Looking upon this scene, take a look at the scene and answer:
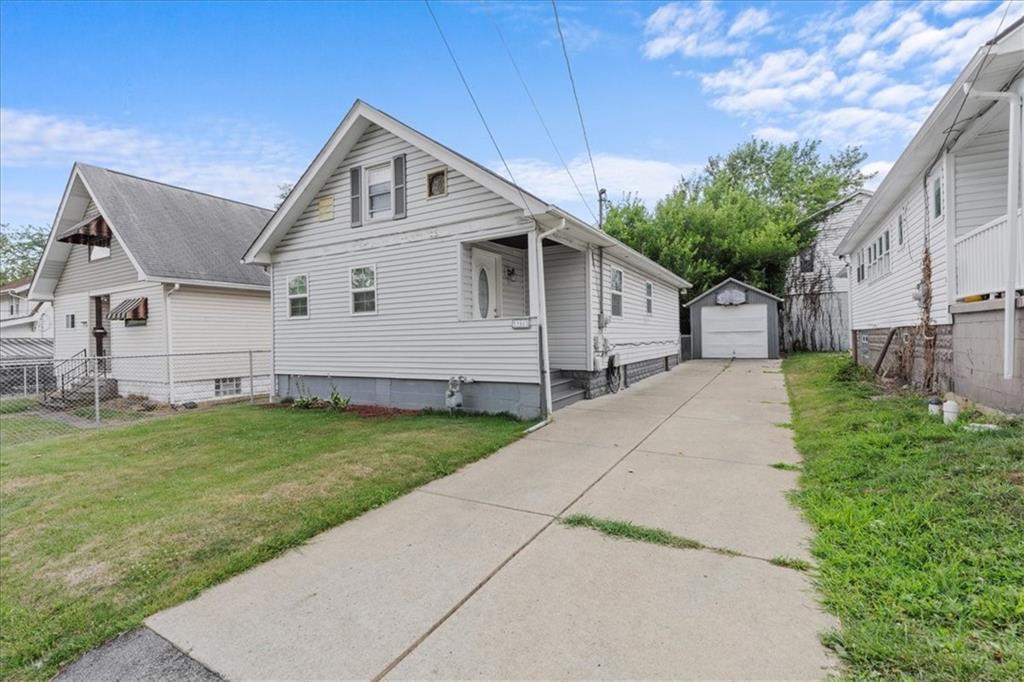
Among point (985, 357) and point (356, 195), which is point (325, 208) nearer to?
point (356, 195)

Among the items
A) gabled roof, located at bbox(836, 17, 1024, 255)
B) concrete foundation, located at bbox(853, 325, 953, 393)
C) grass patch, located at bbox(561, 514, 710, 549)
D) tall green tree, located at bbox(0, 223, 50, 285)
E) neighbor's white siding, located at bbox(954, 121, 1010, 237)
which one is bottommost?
grass patch, located at bbox(561, 514, 710, 549)

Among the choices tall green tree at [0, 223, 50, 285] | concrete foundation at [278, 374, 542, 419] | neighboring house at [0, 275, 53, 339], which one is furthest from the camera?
tall green tree at [0, 223, 50, 285]

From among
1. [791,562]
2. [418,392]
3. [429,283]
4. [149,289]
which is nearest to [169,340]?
[149,289]

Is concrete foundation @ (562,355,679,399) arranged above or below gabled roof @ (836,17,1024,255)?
below

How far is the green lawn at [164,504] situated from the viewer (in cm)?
265

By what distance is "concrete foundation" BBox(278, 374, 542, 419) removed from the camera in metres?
7.57

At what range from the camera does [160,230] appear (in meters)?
12.5

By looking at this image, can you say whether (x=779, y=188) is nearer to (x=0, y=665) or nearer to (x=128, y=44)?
(x=128, y=44)

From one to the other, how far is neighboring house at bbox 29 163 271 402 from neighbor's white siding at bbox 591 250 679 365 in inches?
390

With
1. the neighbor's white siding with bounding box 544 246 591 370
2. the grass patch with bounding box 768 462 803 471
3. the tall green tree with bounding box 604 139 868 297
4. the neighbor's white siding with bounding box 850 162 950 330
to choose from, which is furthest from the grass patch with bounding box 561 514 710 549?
the tall green tree with bounding box 604 139 868 297

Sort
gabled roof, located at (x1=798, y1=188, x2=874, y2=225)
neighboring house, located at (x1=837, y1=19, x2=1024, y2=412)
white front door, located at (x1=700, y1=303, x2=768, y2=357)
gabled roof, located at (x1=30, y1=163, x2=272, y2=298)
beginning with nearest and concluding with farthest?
1. neighboring house, located at (x1=837, y1=19, x2=1024, y2=412)
2. gabled roof, located at (x1=30, y1=163, x2=272, y2=298)
3. white front door, located at (x1=700, y1=303, x2=768, y2=357)
4. gabled roof, located at (x1=798, y1=188, x2=874, y2=225)

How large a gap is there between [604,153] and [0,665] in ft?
40.9

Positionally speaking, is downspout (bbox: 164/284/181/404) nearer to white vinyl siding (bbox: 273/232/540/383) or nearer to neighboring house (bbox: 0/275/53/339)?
white vinyl siding (bbox: 273/232/540/383)

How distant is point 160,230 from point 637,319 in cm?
1315
